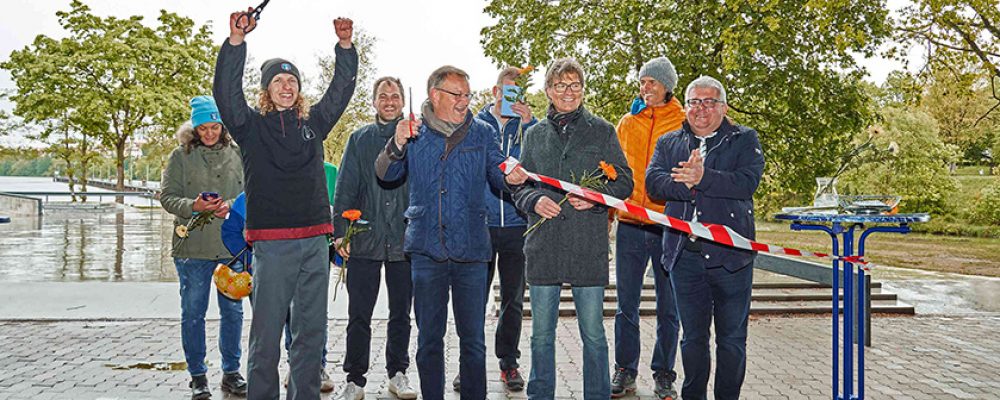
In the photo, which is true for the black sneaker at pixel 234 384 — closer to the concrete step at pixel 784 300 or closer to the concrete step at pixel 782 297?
the concrete step at pixel 784 300

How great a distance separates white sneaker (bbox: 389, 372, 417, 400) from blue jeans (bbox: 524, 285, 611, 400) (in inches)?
43.9

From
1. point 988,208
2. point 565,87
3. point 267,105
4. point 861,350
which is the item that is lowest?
point 861,350

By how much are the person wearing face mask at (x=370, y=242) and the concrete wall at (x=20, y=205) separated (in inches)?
1155

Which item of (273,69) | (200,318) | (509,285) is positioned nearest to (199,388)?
(200,318)

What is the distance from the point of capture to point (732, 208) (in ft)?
14.2

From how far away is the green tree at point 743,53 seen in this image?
15.0m

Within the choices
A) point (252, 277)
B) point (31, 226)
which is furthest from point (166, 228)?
point (252, 277)

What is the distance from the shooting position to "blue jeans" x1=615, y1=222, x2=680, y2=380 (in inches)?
206

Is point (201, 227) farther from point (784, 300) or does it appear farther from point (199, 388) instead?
point (784, 300)

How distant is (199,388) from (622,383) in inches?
108

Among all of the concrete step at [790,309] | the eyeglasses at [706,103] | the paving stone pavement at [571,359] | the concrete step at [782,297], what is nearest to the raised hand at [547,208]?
the eyeglasses at [706,103]

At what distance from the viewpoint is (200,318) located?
5.27 meters

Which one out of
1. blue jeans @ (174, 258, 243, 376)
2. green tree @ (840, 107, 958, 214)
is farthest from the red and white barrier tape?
green tree @ (840, 107, 958, 214)

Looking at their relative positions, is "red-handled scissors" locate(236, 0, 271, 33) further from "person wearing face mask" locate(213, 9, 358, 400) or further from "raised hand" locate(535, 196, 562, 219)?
"raised hand" locate(535, 196, 562, 219)
